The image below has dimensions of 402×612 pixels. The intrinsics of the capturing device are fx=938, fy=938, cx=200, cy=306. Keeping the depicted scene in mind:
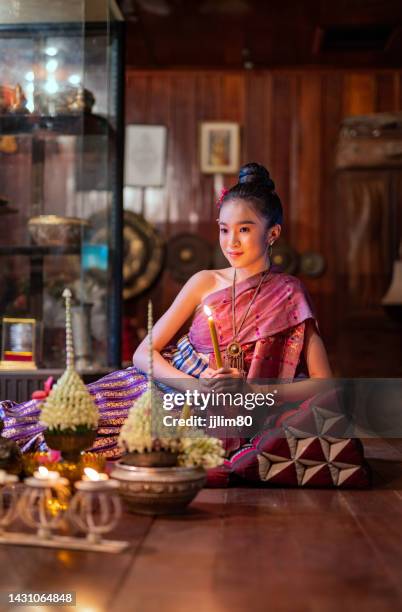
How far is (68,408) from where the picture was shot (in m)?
2.46

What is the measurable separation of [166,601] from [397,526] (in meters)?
0.91

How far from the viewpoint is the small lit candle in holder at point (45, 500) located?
2.02m

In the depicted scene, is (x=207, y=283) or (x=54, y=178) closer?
(x=207, y=283)

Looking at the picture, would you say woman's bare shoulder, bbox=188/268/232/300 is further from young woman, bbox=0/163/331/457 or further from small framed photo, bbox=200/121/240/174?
small framed photo, bbox=200/121/240/174

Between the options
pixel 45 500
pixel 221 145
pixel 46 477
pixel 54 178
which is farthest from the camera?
pixel 221 145

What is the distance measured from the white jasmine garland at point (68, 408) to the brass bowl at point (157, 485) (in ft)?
0.61

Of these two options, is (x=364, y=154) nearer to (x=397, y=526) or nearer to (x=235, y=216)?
(x=235, y=216)

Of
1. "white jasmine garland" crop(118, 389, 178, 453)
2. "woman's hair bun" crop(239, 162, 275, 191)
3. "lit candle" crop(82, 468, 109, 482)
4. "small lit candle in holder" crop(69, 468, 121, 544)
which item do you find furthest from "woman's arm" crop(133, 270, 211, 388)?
"small lit candle in holder" crop(69, 468, 121, 544)

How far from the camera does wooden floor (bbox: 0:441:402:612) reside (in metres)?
1.70

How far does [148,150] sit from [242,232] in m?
4.21

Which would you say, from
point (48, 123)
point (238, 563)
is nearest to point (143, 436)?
point (238, 563)

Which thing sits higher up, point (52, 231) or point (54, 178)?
point (54, 178)

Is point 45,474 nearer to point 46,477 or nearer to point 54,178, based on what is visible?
point 46,477

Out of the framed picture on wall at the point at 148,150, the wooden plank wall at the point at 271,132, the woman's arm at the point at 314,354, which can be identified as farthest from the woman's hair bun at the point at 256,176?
the framed picture on wall at the point at 148,150
